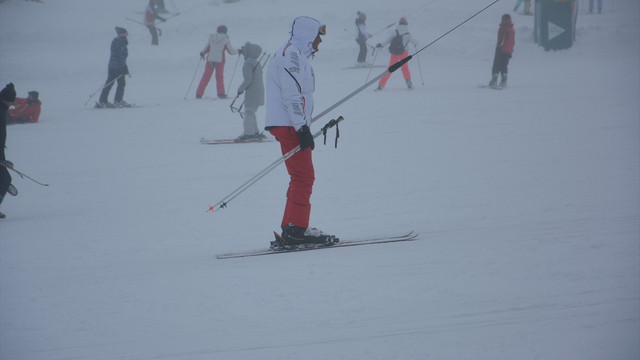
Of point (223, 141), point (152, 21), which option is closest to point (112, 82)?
point (223, 141)

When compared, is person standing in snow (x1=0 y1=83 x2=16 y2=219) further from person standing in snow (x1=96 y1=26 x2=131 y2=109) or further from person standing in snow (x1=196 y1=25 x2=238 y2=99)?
person standing in snow (x1=196 y1=25 x2=238 y2=99)

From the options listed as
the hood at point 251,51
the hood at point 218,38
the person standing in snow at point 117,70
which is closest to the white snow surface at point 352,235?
the person standing in snow at point 117,70

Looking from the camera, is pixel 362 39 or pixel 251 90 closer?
pixel 251 90

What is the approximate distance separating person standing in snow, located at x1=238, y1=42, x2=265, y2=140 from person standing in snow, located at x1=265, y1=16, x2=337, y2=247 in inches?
210

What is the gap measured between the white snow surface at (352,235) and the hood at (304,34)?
1.42 meters

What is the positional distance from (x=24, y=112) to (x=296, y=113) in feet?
31.5

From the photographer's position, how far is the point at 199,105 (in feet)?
49.9

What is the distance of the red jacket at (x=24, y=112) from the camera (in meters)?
12.8

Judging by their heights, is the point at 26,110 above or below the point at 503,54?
below

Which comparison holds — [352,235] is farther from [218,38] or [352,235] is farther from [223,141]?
[218,38]

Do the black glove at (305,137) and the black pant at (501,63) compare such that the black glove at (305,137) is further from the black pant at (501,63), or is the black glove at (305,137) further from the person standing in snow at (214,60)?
the person standing in snow at (214,60)

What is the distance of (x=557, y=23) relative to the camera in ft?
74.7

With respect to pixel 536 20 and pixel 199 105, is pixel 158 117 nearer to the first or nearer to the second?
pixel 199 105

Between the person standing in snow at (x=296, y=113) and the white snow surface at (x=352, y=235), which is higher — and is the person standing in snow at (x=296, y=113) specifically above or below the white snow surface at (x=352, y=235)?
above
